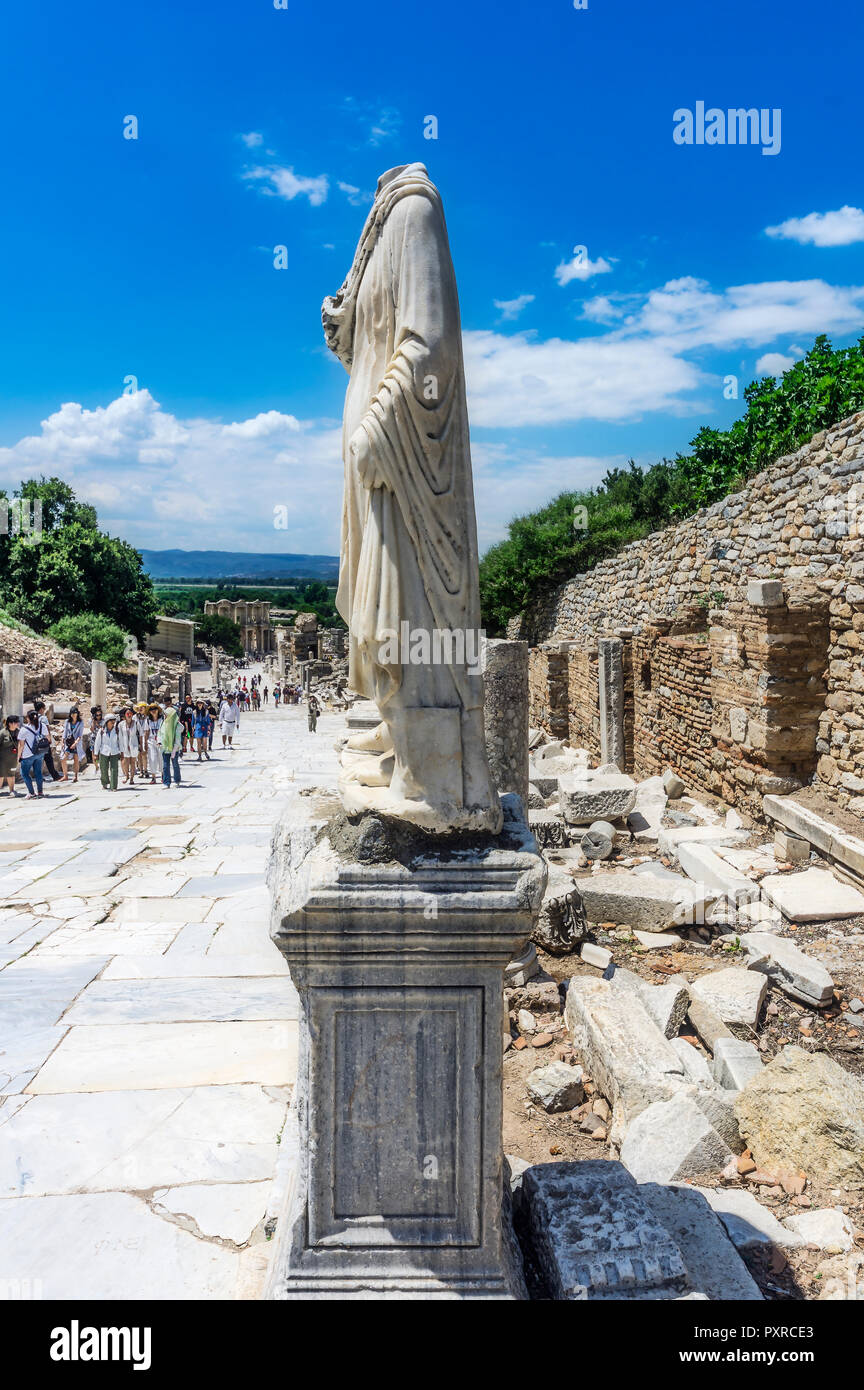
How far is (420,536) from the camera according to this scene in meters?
2.25

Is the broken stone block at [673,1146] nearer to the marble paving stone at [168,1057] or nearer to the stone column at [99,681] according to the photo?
the marble paving stone at [168,1057]

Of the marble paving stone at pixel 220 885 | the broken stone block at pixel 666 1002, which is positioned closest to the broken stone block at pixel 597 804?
the marble paving stone at pixel 220 885

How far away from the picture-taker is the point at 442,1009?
2.21m

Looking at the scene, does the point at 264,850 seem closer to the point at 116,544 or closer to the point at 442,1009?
the point at 442,1009

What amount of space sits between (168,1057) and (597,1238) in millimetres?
2438

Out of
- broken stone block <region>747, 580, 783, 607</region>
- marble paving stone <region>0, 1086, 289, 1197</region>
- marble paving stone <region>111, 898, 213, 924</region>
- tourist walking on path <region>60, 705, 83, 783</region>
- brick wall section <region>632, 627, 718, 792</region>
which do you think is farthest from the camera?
tourist walking on path <region>60, 705, 83, 783</region>

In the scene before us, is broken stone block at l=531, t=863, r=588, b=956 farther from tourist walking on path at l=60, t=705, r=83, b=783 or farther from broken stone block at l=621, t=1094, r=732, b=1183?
tourist walking on path at l=60, t=705, r=83, b=783

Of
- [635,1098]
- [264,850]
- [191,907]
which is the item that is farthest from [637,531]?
[635,1098]

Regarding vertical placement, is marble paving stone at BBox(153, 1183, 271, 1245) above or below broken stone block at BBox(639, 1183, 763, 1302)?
below

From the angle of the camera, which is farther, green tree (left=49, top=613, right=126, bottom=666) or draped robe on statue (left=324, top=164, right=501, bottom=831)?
green tree (left=49, top=613, right=126, bottom=666)

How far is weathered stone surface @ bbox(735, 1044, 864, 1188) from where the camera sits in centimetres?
333

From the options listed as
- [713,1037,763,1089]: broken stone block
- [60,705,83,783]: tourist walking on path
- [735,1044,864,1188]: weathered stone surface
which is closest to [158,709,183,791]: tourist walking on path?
[60,705,83,783]: tourist walking on path

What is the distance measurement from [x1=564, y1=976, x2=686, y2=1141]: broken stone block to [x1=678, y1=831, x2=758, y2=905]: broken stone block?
6.69ft
